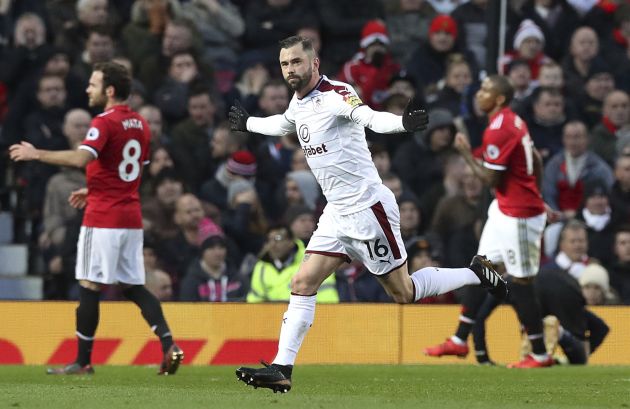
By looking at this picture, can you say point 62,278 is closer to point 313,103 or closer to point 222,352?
point 222,352

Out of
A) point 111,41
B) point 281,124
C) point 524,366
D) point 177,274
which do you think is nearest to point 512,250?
point 524,366

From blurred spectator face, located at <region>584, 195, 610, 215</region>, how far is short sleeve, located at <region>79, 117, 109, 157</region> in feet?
21.1

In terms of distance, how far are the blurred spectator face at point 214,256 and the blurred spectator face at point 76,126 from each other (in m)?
1.96

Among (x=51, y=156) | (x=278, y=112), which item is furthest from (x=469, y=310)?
(x=278, y=112)

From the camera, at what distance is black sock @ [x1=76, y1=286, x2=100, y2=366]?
11.7 metres

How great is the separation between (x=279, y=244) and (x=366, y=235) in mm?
4915

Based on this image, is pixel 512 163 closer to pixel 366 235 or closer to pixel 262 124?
pixel 262 124

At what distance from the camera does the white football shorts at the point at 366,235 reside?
9.75 meters

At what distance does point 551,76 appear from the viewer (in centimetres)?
1745

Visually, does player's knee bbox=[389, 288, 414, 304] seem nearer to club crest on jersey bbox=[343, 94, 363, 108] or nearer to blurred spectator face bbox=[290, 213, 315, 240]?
club crest on jersey bbox=[343, 94, 363, 108]

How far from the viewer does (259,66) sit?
17.9m

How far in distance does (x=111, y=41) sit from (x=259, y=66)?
1768 mm

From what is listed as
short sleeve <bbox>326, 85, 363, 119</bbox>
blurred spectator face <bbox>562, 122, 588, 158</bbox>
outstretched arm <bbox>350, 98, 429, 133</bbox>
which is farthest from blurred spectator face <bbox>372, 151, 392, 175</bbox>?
outstretched arm <bbox>350, 98, 429, 133</bbox>

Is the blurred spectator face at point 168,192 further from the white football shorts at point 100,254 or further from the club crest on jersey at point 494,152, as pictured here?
the club crest on jersey at point 494,152
